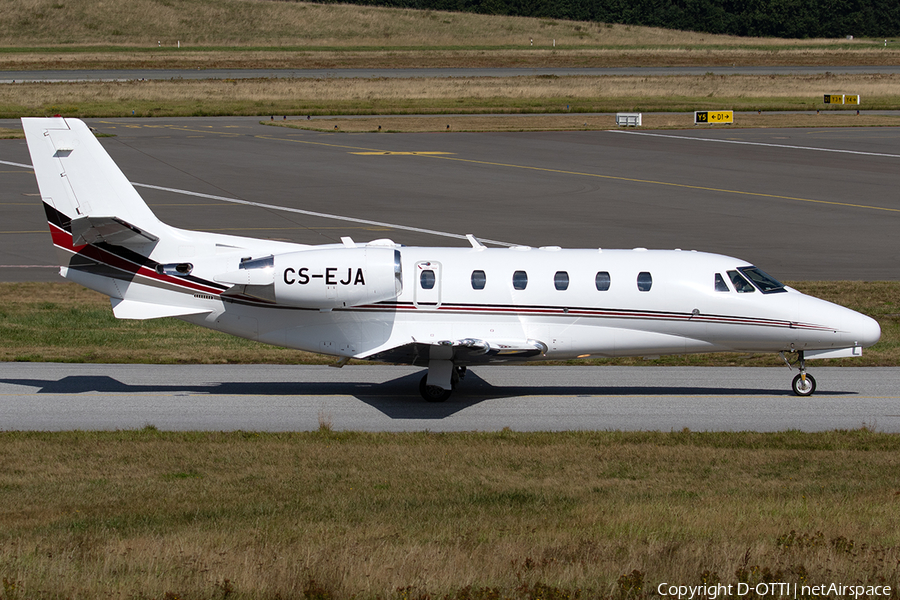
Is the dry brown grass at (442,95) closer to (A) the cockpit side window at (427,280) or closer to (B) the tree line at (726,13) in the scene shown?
(A) the cockpit side window at (427,280)

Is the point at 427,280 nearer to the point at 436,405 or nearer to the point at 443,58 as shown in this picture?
the point at 436,405

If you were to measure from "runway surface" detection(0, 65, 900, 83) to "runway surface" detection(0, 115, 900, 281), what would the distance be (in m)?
36.2

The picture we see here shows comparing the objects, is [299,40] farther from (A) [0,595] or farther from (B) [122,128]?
(A) [0,595]

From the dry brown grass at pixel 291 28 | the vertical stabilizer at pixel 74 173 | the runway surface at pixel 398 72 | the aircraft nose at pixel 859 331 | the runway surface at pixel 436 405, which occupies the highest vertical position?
the dry brown grass at pixel 291 28

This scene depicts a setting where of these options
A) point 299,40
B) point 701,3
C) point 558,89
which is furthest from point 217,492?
point 701,3

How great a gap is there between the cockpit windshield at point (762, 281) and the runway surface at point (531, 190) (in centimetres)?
1070

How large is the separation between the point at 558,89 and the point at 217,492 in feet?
273

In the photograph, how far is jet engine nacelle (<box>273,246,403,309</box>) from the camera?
19297mm

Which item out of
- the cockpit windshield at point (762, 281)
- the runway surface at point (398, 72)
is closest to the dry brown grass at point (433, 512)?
the cockpit windshield at point (762, 281)

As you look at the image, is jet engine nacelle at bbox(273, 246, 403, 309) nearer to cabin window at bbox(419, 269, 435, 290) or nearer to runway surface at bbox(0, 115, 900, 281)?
cabin window at bbox(419, 269, 435, 290)

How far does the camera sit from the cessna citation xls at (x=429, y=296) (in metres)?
19.7

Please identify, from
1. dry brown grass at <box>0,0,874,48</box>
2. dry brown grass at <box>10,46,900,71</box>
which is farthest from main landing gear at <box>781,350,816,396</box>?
dry brown grass at <box>0,0,874,48</box>

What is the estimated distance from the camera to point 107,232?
19609 millimetres

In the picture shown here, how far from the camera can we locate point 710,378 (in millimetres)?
22562
